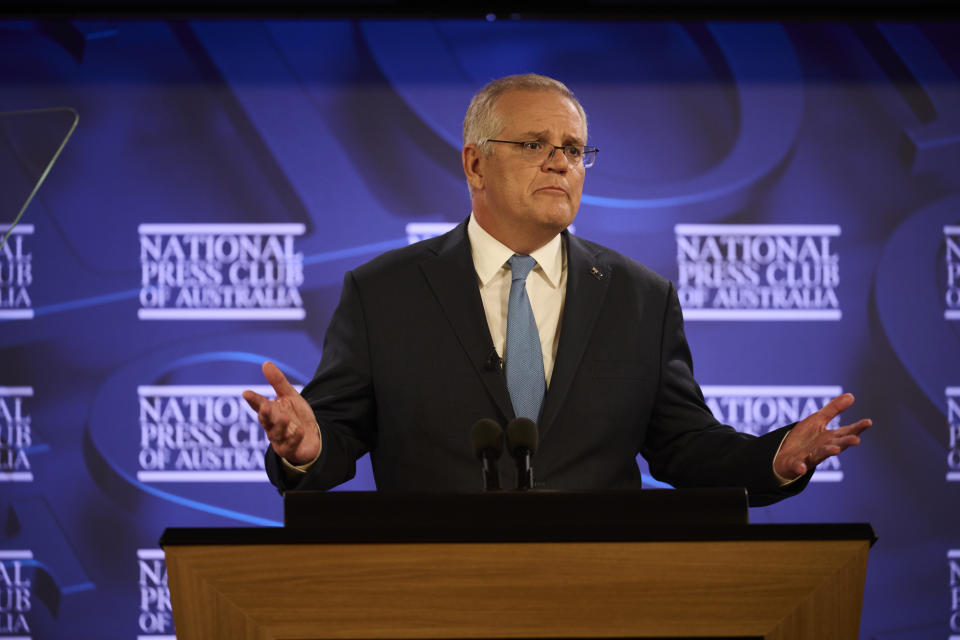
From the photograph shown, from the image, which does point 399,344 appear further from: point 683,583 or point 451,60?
point 451,60

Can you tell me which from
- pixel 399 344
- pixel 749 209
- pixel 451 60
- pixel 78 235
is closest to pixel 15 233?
pixel 78 235

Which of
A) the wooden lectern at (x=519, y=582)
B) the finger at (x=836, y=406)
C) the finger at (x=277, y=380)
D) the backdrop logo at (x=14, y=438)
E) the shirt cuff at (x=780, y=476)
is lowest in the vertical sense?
the wooden lectern at (x=519, y=582)

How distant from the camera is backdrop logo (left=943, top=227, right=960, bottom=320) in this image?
3707 millimetres

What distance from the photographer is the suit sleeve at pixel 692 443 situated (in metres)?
1.90

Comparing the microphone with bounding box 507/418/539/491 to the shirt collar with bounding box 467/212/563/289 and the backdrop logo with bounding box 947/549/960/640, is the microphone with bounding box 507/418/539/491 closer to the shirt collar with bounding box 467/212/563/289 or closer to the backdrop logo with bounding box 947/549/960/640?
the shirt collar with bounding box 467/212/563/289

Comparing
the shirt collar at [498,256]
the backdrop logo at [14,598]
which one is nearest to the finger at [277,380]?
the shirt collar at [498,256]

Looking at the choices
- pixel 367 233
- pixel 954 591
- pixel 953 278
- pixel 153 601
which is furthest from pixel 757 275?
pixel 153 601

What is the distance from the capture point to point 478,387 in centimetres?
212

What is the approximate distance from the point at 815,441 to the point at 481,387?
72cm

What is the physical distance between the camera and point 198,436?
3621 mm

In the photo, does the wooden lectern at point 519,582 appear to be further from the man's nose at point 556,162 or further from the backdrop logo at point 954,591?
the backdrop logo at point 954,591

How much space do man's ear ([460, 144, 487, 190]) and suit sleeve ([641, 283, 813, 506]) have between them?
0.55 meters

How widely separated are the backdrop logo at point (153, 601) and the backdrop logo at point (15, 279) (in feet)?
3.41

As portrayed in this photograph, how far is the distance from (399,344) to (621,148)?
74.4 inches
